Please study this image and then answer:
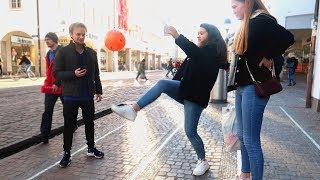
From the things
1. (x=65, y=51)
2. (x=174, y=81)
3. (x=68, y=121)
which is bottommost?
(x=68, y=121)

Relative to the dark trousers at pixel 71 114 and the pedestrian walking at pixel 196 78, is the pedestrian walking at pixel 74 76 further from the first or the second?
the pedestrian walking at pixel 196 78

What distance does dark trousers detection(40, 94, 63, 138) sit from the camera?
20.1ft

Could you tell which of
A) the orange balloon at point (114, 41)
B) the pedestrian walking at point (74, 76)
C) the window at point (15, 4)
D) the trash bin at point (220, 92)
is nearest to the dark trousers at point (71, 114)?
the pedestrian walking at point (74, 76)

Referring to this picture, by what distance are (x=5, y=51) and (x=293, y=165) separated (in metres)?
29.6

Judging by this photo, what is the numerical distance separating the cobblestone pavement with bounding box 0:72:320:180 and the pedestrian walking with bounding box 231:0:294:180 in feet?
4.19

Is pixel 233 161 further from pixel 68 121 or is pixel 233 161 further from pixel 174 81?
pixel 68 121

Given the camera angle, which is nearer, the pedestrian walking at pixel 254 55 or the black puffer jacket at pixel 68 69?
the pedestrian walking at pixel 254 55

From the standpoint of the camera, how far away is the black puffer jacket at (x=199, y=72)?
4.01m

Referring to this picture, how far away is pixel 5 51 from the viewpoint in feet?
99.5

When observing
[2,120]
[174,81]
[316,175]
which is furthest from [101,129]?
[316,175]

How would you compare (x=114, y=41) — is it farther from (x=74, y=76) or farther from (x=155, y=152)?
(x=74, y=76)

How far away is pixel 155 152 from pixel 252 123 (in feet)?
8.56

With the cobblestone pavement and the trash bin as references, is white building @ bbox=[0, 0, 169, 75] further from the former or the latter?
the cobblestone pavement

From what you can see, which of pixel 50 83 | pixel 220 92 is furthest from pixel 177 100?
pixel 220 92
